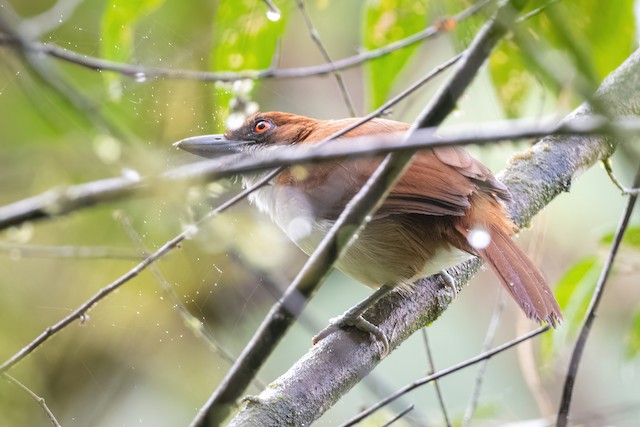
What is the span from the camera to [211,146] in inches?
117

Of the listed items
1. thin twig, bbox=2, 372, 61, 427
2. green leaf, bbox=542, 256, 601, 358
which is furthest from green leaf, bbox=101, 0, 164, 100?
green leaf, bbox=542, 256, 601, 358

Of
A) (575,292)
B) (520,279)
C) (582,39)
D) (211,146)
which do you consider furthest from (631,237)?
(211,146)

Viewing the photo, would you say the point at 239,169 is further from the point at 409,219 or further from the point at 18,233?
the point at 409,219

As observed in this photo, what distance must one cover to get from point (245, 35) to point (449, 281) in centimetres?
108

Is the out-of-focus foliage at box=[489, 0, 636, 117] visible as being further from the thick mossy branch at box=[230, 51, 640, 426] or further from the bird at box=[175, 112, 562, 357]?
the bird at box=[175, 112, 562, 357]

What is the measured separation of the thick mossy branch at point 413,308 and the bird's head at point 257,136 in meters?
0.84

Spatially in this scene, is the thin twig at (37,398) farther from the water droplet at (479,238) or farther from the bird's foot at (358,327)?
the water droplet at (479,238)

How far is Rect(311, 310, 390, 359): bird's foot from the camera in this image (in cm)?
219

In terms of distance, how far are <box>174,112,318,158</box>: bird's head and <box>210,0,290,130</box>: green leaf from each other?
816 millimetres

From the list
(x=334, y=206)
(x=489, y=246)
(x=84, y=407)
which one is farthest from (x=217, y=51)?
(x=84, y=407)

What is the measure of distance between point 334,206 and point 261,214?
651mm

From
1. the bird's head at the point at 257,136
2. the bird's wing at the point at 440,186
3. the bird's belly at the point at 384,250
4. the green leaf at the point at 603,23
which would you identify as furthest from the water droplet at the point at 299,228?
the green leaf at the point at 603,23

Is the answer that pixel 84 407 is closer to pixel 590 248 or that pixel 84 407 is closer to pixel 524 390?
pixel 524 390

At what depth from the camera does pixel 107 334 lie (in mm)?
3832
